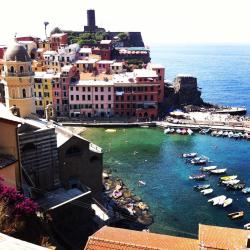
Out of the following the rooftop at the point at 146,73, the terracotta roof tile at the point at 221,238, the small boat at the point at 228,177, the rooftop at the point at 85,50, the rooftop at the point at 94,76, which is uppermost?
the rooftop at the point at 85,50

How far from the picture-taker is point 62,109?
84.3m

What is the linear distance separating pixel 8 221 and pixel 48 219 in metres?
7.69

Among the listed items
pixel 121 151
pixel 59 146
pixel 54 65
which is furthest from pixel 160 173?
pixel 54 65

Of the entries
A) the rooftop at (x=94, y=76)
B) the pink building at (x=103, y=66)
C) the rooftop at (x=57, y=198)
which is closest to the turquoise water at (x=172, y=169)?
the rooftop at (x=57, y=198)

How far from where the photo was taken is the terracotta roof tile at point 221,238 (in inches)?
699

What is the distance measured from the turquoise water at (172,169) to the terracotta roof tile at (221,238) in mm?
19698

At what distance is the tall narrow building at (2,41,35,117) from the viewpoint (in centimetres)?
3956

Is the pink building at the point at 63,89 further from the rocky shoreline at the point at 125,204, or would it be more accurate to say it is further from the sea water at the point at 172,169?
the rocky shoreline at the point at 125,204

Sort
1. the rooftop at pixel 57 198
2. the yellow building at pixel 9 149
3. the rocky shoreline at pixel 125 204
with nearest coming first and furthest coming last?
the yellow building at pixel 9 149 → the rooftop at pixel 57 198 → the rocky shoreline at pixel 125 204

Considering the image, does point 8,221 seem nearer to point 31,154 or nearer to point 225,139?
point 31,154

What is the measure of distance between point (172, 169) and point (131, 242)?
3917 centimetres

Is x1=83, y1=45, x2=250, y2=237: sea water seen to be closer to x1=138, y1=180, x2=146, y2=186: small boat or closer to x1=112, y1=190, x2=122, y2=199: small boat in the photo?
x1=138, y1=180, x2=146, y2=186: small boat

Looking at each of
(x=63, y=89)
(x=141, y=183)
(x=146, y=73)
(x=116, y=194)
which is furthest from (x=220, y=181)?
(x=63, y=89)

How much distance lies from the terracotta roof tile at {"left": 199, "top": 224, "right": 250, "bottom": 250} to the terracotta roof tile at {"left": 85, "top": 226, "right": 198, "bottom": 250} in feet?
2.61
